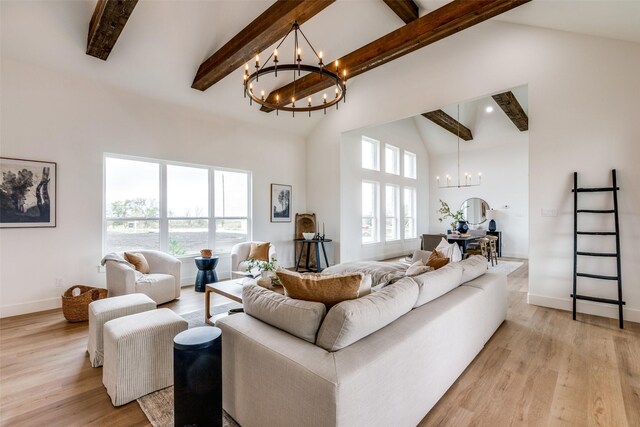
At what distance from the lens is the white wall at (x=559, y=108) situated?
329 centimetres

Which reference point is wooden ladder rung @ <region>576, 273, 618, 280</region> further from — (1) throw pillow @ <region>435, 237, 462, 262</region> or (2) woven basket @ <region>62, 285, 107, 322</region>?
(2) woven basket @ <region>62, 285, 107, 322</region>

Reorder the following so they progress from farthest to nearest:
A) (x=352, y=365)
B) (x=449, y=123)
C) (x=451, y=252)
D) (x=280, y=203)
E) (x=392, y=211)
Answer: (x=392, y=211) → (x=449, y=123) → (x=280, y=203) → (x=451, y=252) → (x=352, y=365)

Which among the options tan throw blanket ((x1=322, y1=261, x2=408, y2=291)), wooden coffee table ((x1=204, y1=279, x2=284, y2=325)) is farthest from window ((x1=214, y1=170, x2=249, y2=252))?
tan throw blanket ((x1=322, y1=261, x2=408, y2=291))

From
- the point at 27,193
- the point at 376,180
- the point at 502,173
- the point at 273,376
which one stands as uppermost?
the point at 502,173

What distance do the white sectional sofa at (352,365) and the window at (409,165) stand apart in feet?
23.1

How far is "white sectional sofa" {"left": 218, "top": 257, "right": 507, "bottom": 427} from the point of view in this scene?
1.25 meters

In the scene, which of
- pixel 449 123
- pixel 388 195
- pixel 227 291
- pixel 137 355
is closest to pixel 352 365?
pixel 137 355

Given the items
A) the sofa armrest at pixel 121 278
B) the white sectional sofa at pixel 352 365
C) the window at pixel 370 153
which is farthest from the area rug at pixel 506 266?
the sofa armrest at pixel 121 278

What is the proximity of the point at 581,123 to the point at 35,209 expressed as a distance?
676 cm

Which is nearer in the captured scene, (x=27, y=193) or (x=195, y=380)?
(x=195, y=380)

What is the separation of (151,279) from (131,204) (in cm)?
139

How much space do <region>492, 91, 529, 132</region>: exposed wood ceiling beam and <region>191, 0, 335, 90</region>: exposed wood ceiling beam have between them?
4.18 meters

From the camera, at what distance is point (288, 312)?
160 centimetres

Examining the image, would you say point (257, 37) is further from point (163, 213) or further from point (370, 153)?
point (370, 153)
